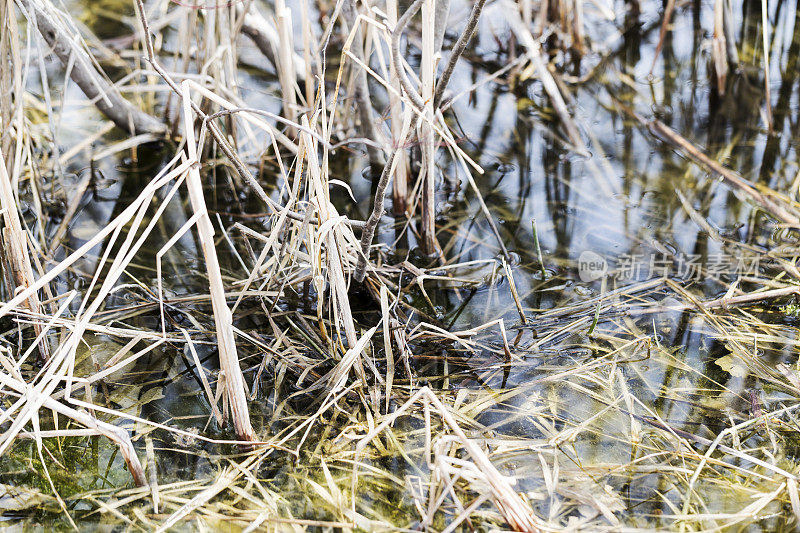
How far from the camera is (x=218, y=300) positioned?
126cm

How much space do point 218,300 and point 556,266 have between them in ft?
3.94

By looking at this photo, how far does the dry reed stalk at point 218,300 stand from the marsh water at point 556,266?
0.52ft

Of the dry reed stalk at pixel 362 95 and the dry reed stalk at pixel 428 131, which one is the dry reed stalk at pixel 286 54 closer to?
the dry reed stalk at pixel 362 95

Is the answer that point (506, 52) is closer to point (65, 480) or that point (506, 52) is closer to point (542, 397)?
point (542, 397)

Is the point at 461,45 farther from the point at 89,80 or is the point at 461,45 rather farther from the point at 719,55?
the point at 719,55

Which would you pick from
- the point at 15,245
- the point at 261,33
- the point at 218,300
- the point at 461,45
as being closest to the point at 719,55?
the point at 461,45

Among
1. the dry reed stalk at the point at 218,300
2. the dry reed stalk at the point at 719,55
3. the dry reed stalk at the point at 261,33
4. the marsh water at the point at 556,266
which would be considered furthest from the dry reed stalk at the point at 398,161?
the dry reed stalk at the point at 719,55

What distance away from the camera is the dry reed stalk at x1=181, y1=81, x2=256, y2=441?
1.19 meters

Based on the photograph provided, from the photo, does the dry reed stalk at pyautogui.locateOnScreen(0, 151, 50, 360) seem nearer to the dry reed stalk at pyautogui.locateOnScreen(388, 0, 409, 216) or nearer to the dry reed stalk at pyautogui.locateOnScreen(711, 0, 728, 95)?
the dry reed stalk at pyautogui.locateOnScreen(388, 0, 409, 216)

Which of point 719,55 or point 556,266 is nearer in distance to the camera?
point 556,266

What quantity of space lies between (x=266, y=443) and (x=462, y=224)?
3.69ft

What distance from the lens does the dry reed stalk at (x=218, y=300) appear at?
3.91ft

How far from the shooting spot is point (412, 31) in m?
3.29

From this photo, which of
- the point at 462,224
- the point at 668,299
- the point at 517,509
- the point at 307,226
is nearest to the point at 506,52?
the point at 462,224
